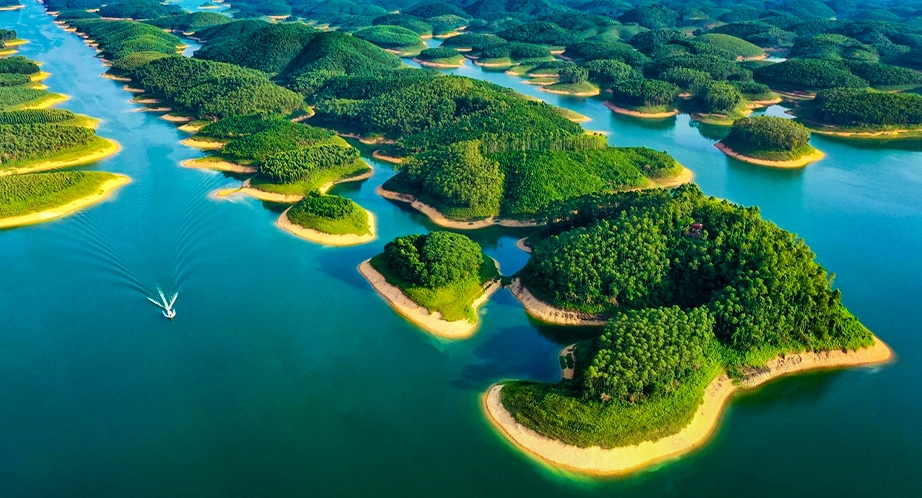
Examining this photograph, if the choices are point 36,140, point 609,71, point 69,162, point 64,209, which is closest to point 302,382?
point 64,209

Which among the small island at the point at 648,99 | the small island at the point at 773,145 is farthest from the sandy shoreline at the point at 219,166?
the small island at the point at 773,145

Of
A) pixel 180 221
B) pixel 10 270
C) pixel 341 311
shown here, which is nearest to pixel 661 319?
pixel 341 311

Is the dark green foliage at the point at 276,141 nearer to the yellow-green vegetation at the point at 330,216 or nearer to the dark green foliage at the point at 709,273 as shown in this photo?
the yellow-green vegetation at the point at 330,216

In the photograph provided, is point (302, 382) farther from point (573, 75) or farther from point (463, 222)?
point (573, 75)

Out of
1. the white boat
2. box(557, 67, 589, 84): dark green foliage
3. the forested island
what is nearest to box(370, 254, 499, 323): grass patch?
the white boat

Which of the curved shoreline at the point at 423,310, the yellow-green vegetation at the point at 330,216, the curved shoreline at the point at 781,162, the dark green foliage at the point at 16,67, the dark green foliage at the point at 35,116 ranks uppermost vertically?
the dark green foliage at the point at 16,67

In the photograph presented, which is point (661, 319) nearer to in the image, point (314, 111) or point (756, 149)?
point (756, 149)
